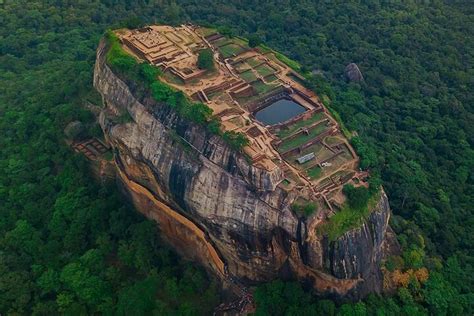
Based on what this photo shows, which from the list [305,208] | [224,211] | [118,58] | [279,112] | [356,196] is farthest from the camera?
[118,58]

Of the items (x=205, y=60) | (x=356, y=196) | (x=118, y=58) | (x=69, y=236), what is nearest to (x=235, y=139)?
(x=356, y=196)

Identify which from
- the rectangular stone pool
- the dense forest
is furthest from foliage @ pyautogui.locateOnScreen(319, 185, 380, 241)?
the rectangular stone pool

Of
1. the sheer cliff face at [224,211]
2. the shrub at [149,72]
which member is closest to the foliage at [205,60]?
the shrub at [149,72]

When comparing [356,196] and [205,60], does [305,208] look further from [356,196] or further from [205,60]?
[205,60]

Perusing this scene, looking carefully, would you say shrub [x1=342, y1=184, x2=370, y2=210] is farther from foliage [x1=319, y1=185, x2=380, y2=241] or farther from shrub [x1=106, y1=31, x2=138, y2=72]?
shrub [x1=106, y1=31, x2=138, y2=72]

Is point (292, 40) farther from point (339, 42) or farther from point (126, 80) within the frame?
point (126, 80)

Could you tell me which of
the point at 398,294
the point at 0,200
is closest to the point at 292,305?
the point at 398,294
